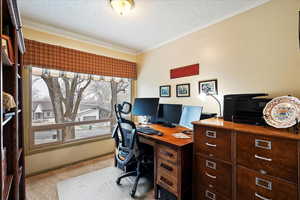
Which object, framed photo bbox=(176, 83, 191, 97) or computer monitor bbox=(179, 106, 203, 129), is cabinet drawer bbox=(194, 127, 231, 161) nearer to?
computer monitor bbox=(179, 106, 203, 129)

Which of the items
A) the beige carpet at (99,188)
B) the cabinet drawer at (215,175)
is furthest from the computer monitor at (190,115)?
the beige carpet at (99,188)

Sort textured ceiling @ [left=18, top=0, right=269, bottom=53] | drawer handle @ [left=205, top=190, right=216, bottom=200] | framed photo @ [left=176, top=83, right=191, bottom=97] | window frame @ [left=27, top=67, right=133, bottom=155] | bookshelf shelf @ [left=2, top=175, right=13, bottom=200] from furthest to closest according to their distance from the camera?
framed photo @ [left=176, top=83, right=191, bottom=97], window frame @ [left=27, top=67, right=133, bottom=155], textured ceiling @ [left=18, top=0, right=269, bottom=53], drawer handle @ [left=205, top=190, right=216, bottom=200], bookshelf shelf @ [left=2, top=175, right=13, bottom=200]

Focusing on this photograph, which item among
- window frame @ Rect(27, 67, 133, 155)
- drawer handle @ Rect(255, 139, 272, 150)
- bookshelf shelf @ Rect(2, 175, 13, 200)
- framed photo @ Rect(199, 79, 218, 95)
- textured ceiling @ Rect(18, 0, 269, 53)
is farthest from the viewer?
window frame @ Rect(27, 67, 133, 155)

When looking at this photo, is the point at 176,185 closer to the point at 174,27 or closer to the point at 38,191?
the point at 38,191

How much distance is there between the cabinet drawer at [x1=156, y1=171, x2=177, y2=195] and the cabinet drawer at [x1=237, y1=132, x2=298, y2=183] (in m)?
0.73

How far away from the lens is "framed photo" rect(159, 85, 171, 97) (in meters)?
2.85

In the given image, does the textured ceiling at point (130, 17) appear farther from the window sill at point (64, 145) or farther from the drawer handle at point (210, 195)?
the drawer handle at point (210, 195)

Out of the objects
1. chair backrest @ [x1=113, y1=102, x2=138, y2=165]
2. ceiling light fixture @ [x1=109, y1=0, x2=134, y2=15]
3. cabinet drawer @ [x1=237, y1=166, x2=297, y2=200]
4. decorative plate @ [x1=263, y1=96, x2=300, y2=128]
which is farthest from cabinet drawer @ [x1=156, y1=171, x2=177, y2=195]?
ceiling light fixture @ [x1=109, y1=0, x2=134, y2=15]

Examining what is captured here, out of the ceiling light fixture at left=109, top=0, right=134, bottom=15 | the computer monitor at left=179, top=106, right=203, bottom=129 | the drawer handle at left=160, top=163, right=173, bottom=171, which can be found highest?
the ceiling light fixture at left=109, top=0, right=134, bottom=15

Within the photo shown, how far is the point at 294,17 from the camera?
4.90 ft

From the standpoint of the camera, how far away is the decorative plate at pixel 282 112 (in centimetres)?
111

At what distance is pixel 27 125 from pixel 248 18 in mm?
3675

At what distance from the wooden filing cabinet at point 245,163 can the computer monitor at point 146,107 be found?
3.48 feet

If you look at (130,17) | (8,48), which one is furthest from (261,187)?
(130,17)
